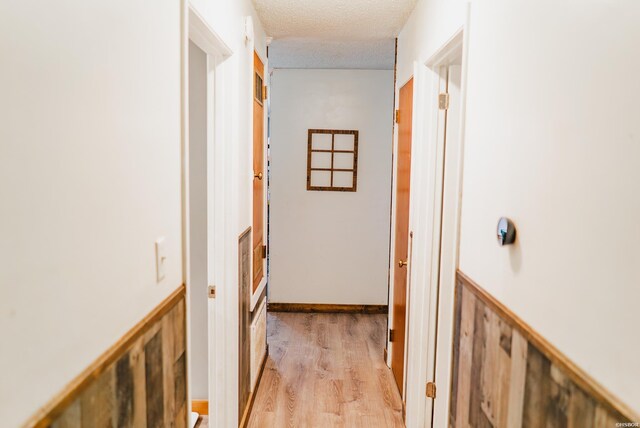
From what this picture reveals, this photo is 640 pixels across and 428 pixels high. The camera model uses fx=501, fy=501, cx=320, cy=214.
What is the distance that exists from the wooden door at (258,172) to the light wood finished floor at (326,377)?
0.74 metres

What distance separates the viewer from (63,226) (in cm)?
86

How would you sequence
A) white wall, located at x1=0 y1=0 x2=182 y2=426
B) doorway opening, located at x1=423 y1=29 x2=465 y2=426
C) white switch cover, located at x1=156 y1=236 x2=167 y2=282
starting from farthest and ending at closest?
doorway opening, located at x1=423 y1=29 x2=465 y2=426, white switch cover, located at x1=156 y1=236 x2=167 y2=282, white wall, located at x1=0 y1=0 x2=182 y2=426

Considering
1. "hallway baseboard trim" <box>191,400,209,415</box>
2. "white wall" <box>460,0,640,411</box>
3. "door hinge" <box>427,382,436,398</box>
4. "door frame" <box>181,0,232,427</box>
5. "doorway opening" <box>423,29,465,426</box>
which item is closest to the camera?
"white wall" <box>460,0,640,411</box>

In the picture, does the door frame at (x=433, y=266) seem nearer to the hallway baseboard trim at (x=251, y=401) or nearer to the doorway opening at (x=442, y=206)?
the doorway opening at (x=442, y=206)

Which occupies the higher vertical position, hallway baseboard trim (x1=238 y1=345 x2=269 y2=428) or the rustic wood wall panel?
the rustic wood wall panel

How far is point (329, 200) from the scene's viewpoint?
193 inches

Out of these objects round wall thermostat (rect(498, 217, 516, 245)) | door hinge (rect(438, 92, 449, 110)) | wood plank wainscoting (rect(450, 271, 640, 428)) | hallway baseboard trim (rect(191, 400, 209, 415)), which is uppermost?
door hinge (rect(438, 92, 449, 110))

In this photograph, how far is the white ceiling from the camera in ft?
9.38

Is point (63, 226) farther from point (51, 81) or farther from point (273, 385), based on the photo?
point (273, 385)

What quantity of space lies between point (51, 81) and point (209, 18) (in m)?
1.15

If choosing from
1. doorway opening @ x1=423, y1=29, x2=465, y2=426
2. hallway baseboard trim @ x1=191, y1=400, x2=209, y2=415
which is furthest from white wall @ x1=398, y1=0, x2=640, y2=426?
hallway baseboard trim @ x1=191, y1=400, x2=209, y2=415

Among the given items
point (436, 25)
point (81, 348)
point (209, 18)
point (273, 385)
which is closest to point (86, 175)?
point (81, 348)

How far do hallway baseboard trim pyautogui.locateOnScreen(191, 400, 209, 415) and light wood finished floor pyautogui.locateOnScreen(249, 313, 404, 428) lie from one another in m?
0.28

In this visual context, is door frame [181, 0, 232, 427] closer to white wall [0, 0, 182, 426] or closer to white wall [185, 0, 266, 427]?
white wall [185, 0, 266, 427]
